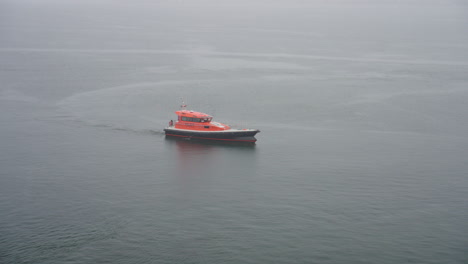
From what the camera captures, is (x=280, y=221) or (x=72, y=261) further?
(x=280, y=221)

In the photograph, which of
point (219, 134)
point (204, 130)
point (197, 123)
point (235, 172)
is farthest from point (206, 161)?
point (197, 123)

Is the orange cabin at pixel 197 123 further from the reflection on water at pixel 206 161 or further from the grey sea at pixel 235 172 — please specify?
the grey sea at pixel 235 172

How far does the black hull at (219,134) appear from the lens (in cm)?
8319

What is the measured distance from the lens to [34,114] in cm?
9950

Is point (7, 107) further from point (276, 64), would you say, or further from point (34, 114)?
point (276, 64)

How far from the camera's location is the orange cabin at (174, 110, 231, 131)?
85312 millimetres

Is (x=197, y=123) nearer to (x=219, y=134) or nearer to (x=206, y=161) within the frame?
(x=219, y=134)

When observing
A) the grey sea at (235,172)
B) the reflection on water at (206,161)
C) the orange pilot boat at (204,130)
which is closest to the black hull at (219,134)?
the orange pilot boat at (204,130)

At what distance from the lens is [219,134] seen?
84562 millimetres

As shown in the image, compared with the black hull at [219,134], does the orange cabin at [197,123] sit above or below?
above

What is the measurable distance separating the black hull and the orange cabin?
83cm

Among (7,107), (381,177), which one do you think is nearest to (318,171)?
(381,177)

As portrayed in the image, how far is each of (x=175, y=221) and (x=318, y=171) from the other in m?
23.5

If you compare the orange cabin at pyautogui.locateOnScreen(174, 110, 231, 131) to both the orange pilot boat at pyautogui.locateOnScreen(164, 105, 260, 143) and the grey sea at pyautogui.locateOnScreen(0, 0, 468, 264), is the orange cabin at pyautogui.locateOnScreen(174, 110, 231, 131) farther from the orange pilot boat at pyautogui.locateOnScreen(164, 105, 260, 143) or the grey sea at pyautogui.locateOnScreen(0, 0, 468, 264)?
the grey sea at pyautogui.locateOnScreen(0, 0, 468, 264)
